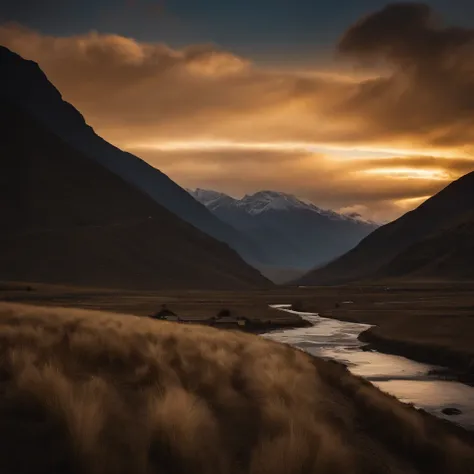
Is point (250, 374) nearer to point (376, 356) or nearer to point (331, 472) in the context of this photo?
point (331, 472)

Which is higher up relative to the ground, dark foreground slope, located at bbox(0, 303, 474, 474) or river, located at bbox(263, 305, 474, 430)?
dark foreground slope, located at bbox(0, 303, 474, 474)

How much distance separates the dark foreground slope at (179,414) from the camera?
9.52 metres

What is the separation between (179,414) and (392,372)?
91.2 ft

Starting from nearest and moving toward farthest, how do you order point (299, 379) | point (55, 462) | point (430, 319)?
point (55, 462), point (299, 379), point (430, 319)

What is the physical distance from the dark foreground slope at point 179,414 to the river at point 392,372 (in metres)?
7.83

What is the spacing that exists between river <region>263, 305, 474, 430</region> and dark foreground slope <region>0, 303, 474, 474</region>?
7.83 m

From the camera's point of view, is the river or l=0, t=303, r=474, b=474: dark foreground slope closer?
l=0, t=303, r=474, b=474: dark foreground slope

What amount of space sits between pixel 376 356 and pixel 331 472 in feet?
117

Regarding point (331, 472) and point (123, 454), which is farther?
point (331, 472)

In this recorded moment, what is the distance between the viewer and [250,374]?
53.0 feet

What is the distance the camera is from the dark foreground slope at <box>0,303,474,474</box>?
31.2 ft

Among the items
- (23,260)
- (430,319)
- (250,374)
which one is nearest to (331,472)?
(250,374)

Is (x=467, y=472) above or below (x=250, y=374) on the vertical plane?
below

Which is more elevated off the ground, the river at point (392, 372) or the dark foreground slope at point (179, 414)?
the dark foreground slope at point (179, 414)
